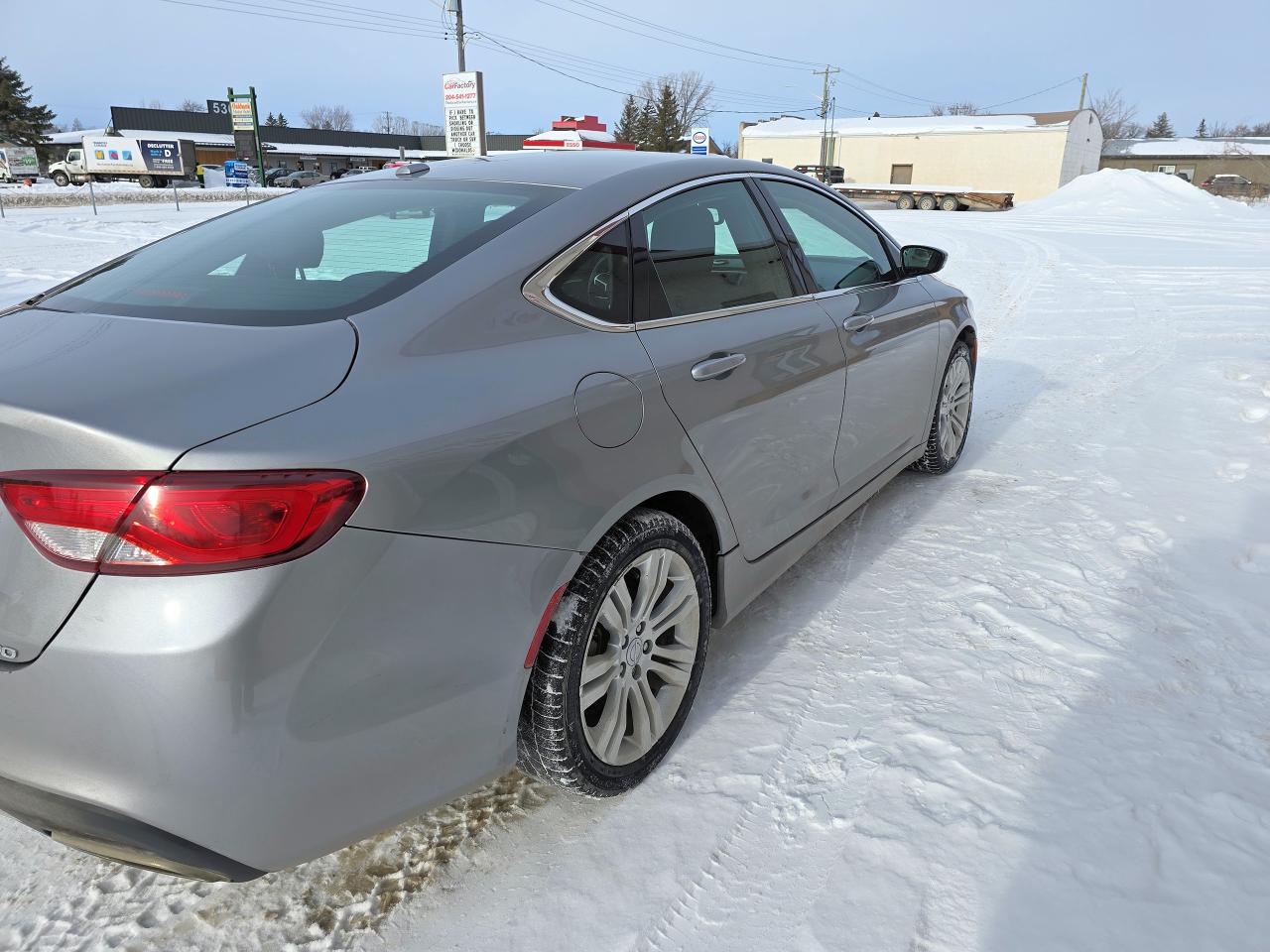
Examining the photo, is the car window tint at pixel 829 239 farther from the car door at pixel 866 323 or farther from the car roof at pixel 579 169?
the car roof at pixel 579 169

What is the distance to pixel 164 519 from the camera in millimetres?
1379

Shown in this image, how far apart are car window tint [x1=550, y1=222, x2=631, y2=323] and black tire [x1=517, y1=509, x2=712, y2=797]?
1.72ft

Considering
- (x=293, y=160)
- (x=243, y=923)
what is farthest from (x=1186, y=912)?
(x=293, y=160)

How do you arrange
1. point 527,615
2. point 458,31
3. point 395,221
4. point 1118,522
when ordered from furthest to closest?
1. point 458,31
2. point 1118,522
3. point 395,221
4. point 527,615

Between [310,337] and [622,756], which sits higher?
[310,337]

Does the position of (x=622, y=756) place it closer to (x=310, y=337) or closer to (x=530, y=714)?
(x=530, y=714)

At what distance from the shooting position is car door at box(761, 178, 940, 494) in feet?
10.5

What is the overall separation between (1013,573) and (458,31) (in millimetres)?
22526

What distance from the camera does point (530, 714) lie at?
1.99 m

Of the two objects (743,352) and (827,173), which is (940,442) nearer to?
(743,352)

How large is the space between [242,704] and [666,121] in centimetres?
6576

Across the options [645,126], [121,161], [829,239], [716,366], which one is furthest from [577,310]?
[645,126]

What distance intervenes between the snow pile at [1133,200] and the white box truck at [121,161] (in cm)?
4538

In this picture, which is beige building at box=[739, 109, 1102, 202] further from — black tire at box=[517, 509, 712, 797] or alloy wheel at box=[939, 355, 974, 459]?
black tire at box=[517, 509, 712, 797]
